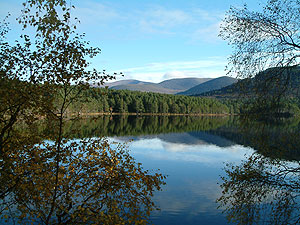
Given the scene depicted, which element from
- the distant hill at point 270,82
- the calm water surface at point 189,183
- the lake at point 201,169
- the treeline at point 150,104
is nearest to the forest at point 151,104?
the treeline at point 150,104

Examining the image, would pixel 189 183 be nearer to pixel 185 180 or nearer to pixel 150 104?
pixel 185 180

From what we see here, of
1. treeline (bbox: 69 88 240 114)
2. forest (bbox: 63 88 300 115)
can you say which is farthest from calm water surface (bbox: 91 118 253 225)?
treeline (bbox: 69 88 240 114)

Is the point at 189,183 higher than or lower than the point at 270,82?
lower

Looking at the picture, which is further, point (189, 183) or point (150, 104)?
point (150, 104)

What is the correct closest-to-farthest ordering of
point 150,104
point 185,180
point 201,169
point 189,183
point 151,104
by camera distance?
point 189,183 < point 185,180 < point 201,169 < point 151,104 < point 150,104

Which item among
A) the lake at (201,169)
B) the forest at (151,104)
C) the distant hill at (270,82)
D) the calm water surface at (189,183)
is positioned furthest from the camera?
the forest at (151,104)

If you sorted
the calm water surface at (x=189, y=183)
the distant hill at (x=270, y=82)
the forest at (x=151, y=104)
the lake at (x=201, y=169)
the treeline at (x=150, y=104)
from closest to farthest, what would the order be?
the distant hill at (x=270, y=82) → the lake at (x=201, y=169) → the calm water surface at (x=189, y=183) → the forest at (x=151, y=104) → the treeline at (x=150, y=104)

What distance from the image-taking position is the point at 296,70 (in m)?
8.84

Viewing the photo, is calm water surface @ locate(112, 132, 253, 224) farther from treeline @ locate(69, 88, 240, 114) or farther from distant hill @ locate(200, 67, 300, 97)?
treeline @ locate(69, 88, 240, 114)

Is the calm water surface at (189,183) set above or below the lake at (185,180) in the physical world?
below

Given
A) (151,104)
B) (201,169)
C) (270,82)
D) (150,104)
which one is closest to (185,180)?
(201,169)

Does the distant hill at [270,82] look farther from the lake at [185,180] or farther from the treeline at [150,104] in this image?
the treeline at [150,104]

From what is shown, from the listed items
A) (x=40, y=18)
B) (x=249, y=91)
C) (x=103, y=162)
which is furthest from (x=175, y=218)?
(x=40, y=18)

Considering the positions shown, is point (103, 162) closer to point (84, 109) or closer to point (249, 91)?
point (84, 109)
